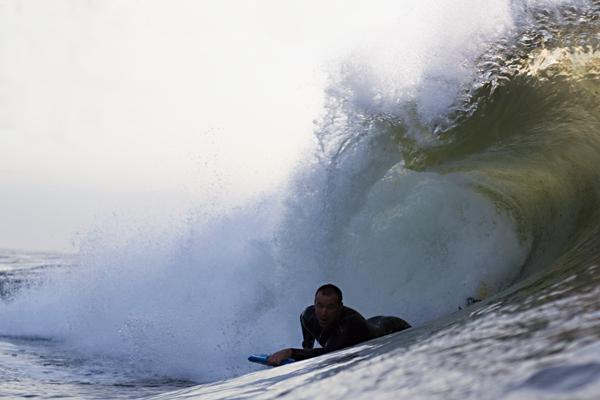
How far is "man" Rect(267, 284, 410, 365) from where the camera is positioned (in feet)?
12.0

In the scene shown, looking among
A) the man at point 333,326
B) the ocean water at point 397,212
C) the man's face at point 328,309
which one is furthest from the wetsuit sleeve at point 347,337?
the ocean water at point 397,212

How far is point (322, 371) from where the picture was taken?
203cm

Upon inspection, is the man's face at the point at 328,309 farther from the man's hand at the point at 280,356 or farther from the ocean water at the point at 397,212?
the ocean water at the point at 397,212

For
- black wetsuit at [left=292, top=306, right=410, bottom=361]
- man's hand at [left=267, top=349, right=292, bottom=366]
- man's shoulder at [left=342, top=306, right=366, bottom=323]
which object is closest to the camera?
man's hand at [left=267, top=349, right=292, bottom=366]

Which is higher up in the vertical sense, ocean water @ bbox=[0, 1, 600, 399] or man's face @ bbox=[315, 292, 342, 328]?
ocean water @ bbox=[0, 1, 600, 399]

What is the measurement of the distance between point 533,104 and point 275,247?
3039mm

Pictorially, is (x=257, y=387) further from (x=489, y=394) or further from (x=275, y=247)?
(x=275, y=247)

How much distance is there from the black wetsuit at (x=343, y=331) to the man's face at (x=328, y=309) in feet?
0.12

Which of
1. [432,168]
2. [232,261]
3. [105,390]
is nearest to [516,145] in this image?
[432,168]

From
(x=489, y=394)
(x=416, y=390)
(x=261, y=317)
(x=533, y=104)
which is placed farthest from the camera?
(x=261, y=317)

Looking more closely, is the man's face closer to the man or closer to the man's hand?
the man

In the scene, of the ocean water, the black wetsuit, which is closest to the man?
the black wetsuit

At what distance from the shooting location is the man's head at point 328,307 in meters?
4.28

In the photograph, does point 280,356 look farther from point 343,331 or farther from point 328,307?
point 328,307
